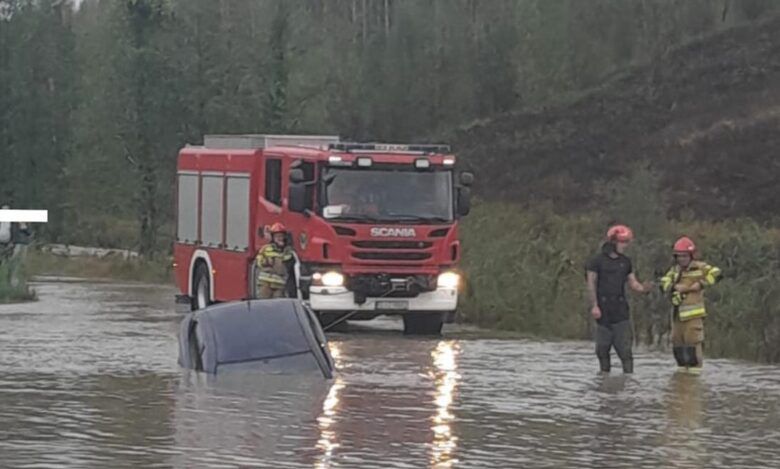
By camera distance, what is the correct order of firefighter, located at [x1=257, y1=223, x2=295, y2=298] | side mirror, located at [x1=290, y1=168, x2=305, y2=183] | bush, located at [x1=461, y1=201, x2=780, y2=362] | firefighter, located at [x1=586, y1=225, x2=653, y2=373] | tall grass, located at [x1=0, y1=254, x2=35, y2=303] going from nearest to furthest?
firefighter, located at [x1=586, y1=225, x2=653, y2=373], firefighter, located at [x1=257, y1=223, x2=295, y2=298], bush, located at [x1=461, y1=201, x2=780, y2=362], side mirror, located at [x1=290, y1=168, x2=305, y2=183], tall grass, located at [x1=0, y1=254, x2=35, y2=303]

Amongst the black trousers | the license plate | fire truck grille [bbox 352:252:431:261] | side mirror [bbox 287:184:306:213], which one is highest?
side mirror [bbox 287:184:306:213]

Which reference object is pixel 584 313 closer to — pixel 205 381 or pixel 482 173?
pixel 205 381

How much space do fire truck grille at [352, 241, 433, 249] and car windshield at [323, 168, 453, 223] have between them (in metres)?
0.30

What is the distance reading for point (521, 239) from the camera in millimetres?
31203

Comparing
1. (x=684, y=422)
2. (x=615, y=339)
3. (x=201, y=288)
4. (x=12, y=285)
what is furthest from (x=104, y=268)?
(x=684, y=422)

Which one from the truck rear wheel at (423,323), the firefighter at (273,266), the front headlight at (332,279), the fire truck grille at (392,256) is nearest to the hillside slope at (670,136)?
the truck rear wheel at (423,323)

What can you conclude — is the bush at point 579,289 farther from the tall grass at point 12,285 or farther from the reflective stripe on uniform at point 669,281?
the tall grass at point 12,285

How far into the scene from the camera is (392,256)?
77.0 feet

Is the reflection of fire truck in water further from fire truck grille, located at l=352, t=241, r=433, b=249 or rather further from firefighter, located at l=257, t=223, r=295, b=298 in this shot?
firefighter, located at l=257, t=223, r=295, b=298

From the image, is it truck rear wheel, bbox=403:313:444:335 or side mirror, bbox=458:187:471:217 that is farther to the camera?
truck rear wheel, bbox=403:313:444:335

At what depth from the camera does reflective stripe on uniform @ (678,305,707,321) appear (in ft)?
60.0

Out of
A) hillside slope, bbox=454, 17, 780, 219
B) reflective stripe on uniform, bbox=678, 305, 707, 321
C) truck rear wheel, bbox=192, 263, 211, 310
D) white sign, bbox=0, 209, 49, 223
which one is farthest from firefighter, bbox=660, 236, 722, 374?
hillside slope, bbox=454, 17, 780, 219

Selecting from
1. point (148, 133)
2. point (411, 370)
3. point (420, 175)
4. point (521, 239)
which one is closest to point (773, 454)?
point (411, 370)

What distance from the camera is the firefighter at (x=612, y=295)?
18141 millimetres
